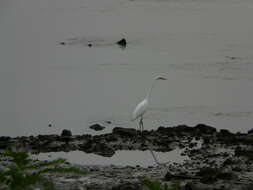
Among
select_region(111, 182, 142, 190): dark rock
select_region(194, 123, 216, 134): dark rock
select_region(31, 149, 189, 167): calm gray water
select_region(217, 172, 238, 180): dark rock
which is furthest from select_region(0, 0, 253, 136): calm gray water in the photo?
select_region(111, 182, 142, 190): dark rock

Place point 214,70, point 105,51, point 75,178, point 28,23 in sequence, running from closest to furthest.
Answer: point 75,178 → point 214,70 → point 105,51 → point 28,23

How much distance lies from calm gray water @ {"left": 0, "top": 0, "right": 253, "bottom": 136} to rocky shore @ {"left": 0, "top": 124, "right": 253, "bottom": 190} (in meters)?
2.34

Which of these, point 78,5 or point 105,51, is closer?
point 105,51

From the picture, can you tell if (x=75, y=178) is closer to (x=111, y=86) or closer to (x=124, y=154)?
(x=124, y=154)

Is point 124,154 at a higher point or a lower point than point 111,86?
lower

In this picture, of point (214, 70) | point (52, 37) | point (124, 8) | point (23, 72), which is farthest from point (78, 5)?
point (214, 70)

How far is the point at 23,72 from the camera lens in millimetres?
28031

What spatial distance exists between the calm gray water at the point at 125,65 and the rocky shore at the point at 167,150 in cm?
234

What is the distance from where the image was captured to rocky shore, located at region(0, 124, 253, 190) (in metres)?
11.3

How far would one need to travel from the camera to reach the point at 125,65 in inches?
1081

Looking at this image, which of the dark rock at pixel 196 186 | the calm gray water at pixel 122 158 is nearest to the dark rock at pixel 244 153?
the calm gray water at pixel 122 158

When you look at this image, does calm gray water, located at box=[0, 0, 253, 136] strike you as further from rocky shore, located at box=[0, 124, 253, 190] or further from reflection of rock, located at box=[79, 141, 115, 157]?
reflection of rock, located at box=[79, 141, 115, 157]

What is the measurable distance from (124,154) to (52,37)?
22.1 metres

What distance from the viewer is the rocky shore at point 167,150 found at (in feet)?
37.1
